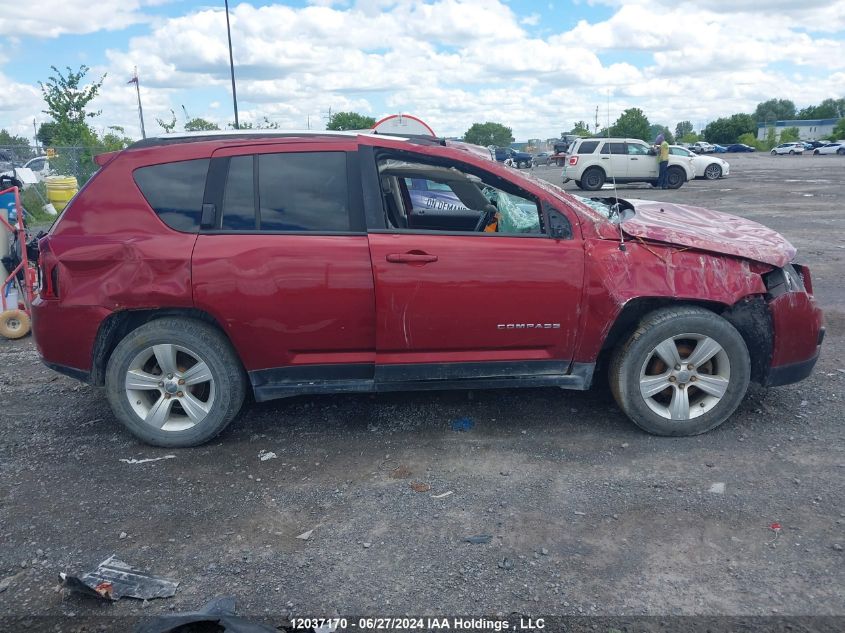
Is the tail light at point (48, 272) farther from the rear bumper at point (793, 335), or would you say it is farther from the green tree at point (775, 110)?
the green tree at point (775, 110)

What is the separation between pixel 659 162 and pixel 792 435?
21.8 meters

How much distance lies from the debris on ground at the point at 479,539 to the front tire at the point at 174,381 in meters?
1.76

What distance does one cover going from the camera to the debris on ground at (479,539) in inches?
130

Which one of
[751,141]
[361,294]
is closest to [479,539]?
[361,294]

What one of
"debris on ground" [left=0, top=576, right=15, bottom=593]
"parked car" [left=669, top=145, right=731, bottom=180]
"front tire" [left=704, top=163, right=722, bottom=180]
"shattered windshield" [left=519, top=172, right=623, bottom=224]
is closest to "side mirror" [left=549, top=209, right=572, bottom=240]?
"shattered windshield" [left=519, top=172, right=623, bottom=224]

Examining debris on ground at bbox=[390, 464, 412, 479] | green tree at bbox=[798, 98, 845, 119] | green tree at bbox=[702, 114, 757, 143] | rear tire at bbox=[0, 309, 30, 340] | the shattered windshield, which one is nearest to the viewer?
debris on ground at bbox=[390, 464, 412, 479]

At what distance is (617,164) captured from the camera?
24891 millimetres

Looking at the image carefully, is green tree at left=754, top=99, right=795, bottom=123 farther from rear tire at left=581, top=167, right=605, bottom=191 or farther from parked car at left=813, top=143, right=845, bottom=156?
rear tire at left=581, top=167, right=605, bottom=191

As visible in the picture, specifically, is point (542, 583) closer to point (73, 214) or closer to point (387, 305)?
point (387, 305)

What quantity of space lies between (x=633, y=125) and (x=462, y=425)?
2968 inches

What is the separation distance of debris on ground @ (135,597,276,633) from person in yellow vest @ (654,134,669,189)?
24.0m

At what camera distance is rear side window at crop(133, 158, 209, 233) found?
424cm

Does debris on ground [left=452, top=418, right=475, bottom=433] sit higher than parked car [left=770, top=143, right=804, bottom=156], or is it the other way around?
parked car [left=770, top=143, right=804, bottom=156]

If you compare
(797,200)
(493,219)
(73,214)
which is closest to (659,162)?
(797,200)
